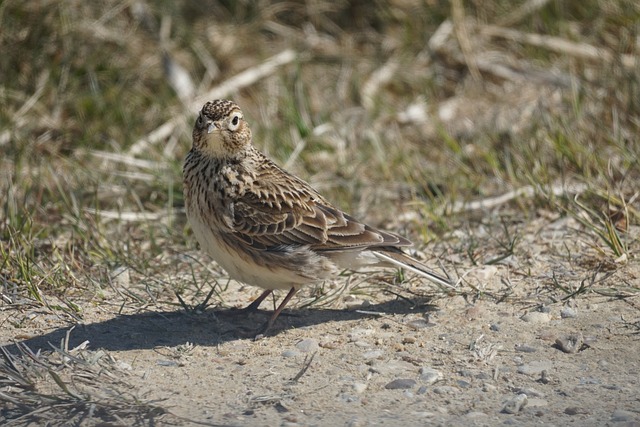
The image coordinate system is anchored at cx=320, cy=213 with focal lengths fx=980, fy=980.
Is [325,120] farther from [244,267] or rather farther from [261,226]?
[244,267]

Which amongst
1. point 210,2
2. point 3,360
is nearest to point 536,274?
point 3,360

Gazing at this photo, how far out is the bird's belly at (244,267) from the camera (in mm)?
5344

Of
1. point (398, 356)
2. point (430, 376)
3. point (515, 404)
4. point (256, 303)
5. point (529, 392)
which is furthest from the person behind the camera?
point (256, 303)

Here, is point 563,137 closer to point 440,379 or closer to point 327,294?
point 327,294

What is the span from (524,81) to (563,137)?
7.69 feet

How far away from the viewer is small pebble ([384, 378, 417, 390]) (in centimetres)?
461

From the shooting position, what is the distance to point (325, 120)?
325 inches

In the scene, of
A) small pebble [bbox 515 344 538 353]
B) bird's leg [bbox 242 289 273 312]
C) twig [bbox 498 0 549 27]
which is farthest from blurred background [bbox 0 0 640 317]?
small pebble [bbox 515 344 538 353]

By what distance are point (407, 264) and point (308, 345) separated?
0.72 metres

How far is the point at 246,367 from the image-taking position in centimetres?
488

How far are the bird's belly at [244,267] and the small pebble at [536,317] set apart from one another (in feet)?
3.97

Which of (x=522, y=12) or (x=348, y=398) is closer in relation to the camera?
(x=348, y=398)

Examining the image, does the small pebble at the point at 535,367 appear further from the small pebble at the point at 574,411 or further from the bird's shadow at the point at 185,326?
the bird's shadow at the point at 185,326

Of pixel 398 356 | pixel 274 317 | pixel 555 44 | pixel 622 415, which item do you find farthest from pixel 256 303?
pixel 555 44
